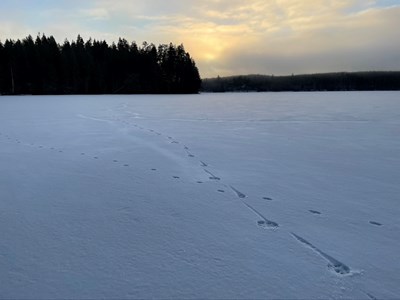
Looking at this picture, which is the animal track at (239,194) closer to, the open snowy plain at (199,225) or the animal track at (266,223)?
the open snowy plain at (199,225)

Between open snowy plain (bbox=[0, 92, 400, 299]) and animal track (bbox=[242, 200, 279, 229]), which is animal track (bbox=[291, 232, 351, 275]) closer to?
open snowy plain (bbox=[0, 92, 400, 299])

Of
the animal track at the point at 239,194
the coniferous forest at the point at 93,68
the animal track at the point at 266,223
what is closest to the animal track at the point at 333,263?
the animal track at the point at 266,223

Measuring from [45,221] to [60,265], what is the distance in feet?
2.54

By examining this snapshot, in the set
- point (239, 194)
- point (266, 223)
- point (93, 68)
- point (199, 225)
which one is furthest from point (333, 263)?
point (93, 68)

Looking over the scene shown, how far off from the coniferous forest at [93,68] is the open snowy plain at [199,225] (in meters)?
48.9

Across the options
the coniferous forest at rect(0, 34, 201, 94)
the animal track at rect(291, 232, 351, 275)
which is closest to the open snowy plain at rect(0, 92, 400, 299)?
the animal track at rect(291, 232, 351, 275)

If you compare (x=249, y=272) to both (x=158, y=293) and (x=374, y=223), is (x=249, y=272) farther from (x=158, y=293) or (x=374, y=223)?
(x=374, y=223)

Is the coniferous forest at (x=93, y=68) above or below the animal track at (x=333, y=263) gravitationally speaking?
above

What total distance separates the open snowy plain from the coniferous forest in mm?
48926

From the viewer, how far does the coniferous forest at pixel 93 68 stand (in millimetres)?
47469

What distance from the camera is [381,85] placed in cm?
11269

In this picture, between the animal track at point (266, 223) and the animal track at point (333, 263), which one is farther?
the animal track at point (266, 223)

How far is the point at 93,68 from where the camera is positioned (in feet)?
170

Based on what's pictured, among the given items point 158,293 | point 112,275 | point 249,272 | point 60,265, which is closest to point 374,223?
point 249,272
